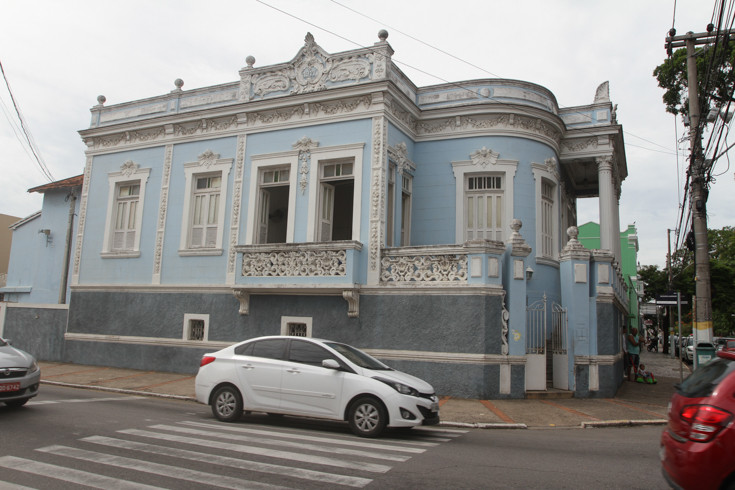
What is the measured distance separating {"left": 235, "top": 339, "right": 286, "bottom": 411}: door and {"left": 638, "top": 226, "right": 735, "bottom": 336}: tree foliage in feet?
74.8

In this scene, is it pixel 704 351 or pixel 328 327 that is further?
pixel 328 327

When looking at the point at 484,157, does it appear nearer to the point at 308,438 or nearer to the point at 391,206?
the point at 391,206

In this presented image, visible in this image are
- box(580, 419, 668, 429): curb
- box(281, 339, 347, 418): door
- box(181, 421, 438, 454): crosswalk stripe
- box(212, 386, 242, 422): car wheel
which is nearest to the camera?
box(181, 421, 438, 454): crosswalk stripe

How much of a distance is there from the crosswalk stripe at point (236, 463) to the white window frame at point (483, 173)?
10.3 m

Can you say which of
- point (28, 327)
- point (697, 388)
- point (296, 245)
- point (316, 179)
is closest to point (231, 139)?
point (316, 179)

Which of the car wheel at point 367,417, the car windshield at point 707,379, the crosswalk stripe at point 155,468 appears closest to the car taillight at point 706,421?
the car windshield at point 707,379

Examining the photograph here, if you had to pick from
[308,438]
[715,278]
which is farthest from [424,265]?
[715,278]

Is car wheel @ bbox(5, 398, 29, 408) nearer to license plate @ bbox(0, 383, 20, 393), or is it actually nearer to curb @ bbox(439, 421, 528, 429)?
license plate @ bbox(0, 383, 20, 393)

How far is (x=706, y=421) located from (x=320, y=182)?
12217 millimetres

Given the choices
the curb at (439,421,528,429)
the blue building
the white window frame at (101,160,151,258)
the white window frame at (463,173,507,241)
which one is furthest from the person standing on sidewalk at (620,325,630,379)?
the white window frame at (101,160,151,258)

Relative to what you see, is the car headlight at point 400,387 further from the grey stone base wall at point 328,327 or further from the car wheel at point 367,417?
the grey stone base wall at point 328,327

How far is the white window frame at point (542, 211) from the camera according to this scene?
15.7 metres

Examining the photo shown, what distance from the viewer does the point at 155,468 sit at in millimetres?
6285

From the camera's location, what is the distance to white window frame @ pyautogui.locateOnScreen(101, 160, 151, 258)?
1808 cm
